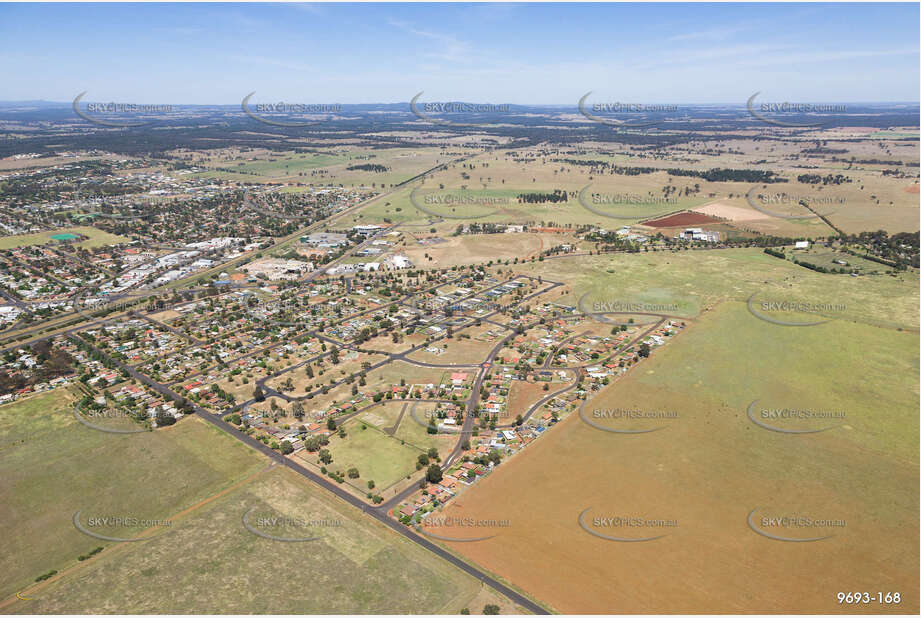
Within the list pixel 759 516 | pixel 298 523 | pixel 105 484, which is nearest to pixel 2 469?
pixel 105 484

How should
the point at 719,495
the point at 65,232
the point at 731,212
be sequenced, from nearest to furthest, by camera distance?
the point at 719,495, the point at 65,232, the point at 731,212

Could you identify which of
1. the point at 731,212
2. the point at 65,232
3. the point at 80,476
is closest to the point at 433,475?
the point at 80,476

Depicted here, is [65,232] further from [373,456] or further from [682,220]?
[682,220]

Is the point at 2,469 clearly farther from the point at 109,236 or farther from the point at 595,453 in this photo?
the point at 109,236

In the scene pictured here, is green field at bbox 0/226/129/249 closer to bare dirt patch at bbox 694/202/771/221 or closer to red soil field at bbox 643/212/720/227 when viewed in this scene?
red soil field at bbox 643/212/720/227

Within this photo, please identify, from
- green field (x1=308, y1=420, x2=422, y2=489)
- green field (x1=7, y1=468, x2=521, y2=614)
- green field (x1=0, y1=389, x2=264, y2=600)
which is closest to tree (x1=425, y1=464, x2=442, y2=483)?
green field (x1=308, y1=420, x2=422, y2=489)
